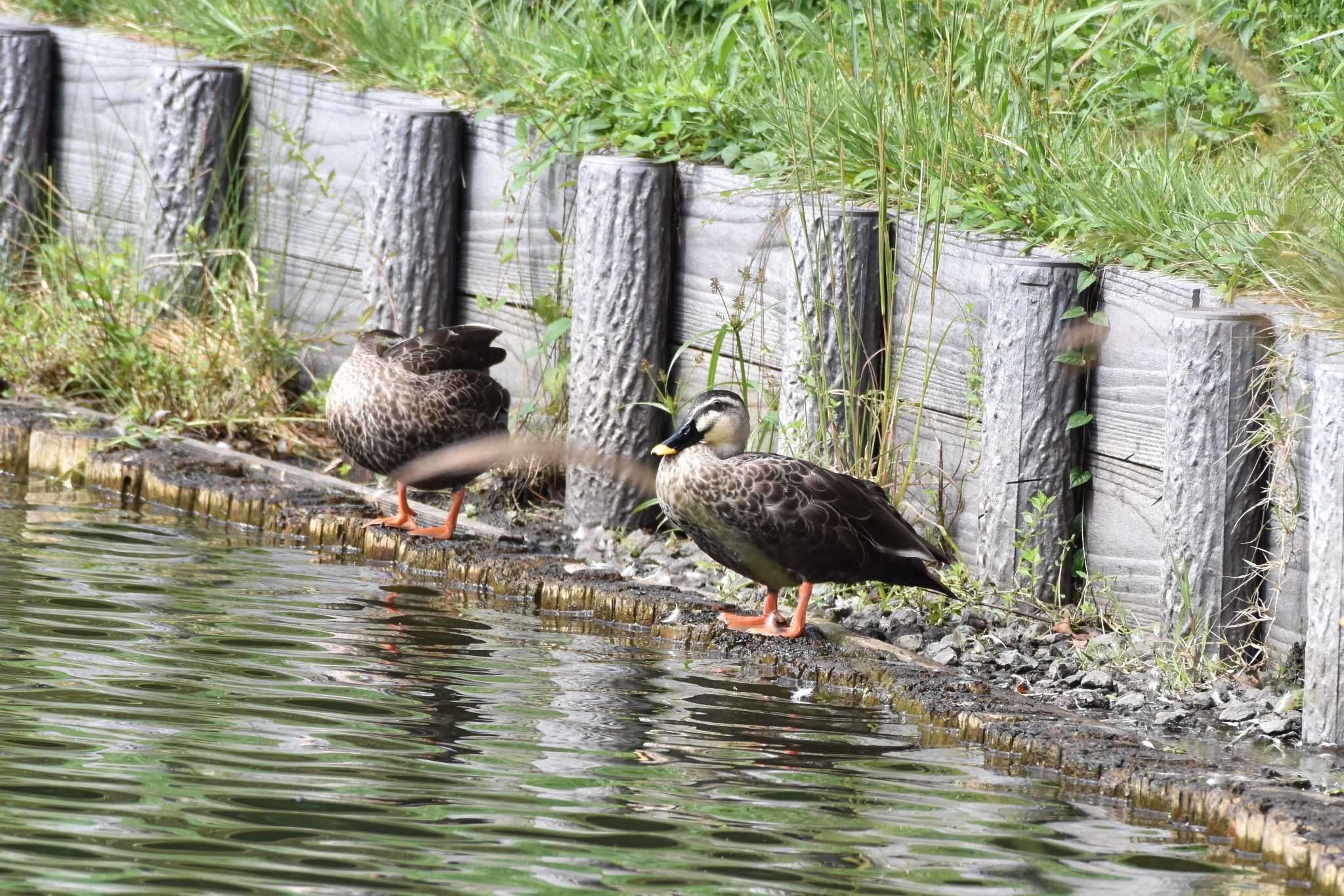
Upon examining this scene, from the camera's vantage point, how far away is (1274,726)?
4.50 metres

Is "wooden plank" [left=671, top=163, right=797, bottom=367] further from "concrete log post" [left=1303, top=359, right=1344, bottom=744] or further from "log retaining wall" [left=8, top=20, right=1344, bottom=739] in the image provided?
"concrete log post" [left=1303, top=359, right=1344, bottom=744]

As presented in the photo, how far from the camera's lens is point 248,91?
7906mm

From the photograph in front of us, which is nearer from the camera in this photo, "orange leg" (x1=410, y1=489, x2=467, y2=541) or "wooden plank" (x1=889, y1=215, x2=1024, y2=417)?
"wooden plank" (x1=889, y1=215, x2=1024, y2=417)

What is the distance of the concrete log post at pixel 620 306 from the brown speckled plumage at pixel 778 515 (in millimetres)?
1012

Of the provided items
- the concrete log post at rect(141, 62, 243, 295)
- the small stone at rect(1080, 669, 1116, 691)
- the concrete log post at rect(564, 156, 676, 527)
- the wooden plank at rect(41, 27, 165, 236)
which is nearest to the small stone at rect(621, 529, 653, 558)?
the concrete log post at rect(564, 156, 676, 527)

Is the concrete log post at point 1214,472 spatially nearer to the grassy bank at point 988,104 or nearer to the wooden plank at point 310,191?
the grassy bank at point 988,104

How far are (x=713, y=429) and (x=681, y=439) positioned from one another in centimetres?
10

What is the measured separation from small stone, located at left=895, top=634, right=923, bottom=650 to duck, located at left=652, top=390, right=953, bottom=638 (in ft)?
0.55

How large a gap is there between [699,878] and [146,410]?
4.53m

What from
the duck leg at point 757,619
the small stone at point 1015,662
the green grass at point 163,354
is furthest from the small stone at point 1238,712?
the green grass at point 163,354

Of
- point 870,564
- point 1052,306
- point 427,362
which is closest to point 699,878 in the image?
point 870,564

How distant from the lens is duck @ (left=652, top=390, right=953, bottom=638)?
16.5 ft

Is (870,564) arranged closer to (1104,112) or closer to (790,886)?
(790,886)

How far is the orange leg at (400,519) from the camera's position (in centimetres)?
610
